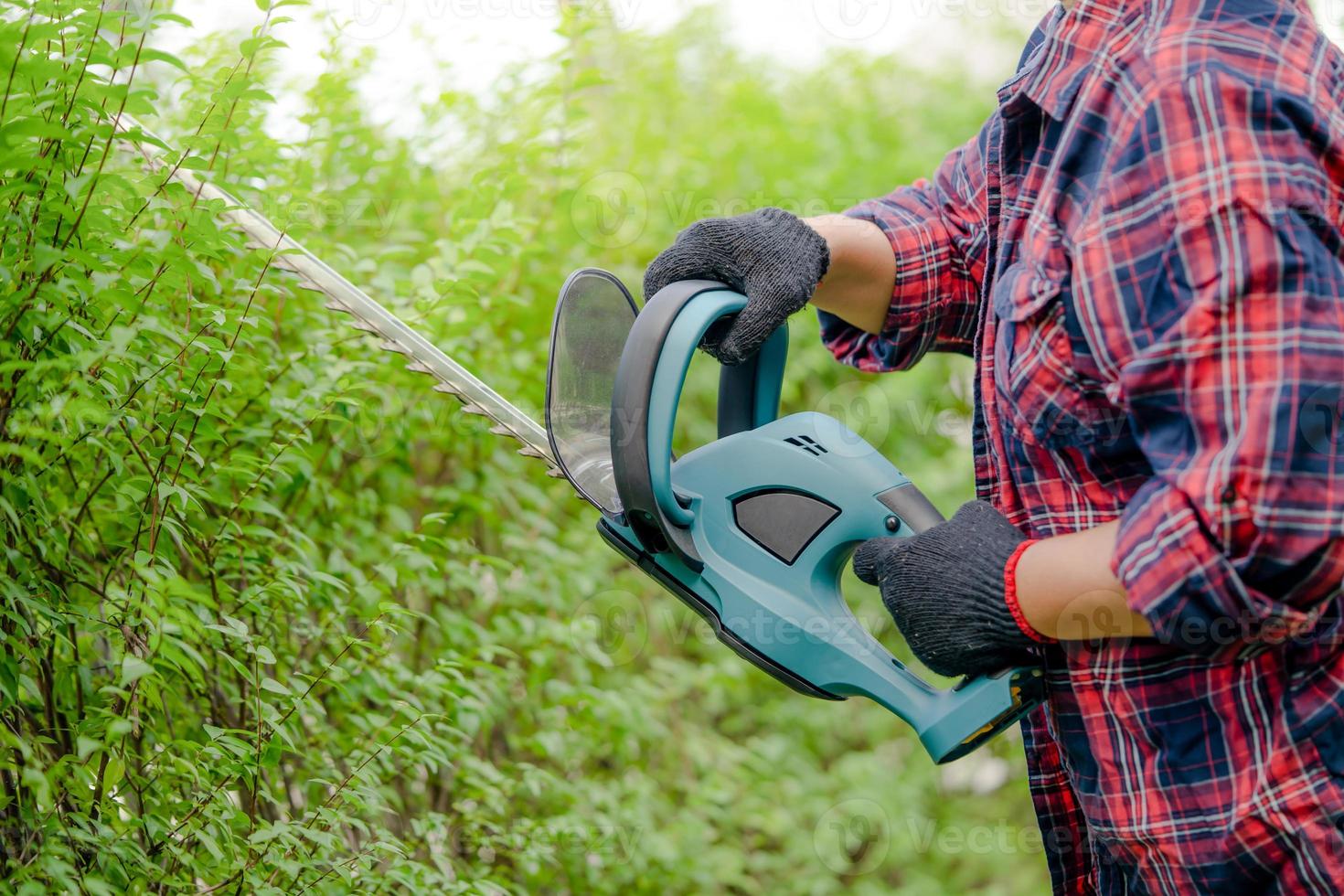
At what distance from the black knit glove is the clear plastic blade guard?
0.41 m

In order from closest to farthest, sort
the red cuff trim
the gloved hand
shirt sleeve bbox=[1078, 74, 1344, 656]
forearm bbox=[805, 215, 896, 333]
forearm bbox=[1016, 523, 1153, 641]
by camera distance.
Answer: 1. shirt sleeve bbox=[1078, 74, 1344, 656]
2. forearm bbox=[1016, 523, 1153, 641]
3. the red cuff trim
4. the gloved hand
5. forearm bbox=[805, 215, 896, 333]

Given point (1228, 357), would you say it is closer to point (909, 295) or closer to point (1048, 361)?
point (1048, 361)

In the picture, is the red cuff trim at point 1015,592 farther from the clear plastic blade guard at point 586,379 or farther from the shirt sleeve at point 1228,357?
the clear plastic blade guard at point 586,379

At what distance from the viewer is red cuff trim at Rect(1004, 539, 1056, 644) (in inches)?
49.2

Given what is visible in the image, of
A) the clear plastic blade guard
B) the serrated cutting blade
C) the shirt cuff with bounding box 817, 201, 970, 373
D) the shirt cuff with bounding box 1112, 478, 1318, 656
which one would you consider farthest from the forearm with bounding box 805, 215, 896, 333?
the shirt cuff with bounding box 1112, 478, 1318, 656

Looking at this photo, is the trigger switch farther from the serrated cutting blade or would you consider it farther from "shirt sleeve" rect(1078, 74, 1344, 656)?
"shirt sleeve" rect(1078, 74, 1344, 656)

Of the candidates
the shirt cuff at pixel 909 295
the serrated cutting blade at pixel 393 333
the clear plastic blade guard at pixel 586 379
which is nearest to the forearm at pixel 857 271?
the shirt cuff at pixel 909 295

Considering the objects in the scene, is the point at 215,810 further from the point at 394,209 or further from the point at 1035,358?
the point at 394,209

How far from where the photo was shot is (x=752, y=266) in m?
1.46

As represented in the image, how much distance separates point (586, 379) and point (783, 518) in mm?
342

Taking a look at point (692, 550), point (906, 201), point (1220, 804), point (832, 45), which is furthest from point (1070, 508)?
point (832, 45)

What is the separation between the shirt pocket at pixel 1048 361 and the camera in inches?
46.3

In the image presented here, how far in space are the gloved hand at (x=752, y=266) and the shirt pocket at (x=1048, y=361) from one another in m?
0.31

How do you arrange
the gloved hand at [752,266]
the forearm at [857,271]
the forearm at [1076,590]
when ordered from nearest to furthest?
1. the forearm at [1076,590]
2. the gloved hand at [752,266]
3. the forearm at [857,271]
